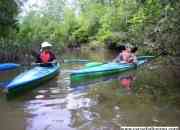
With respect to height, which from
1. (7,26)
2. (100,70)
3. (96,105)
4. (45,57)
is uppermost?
(7,26)

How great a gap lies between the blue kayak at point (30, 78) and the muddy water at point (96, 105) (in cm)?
20

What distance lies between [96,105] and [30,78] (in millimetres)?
2419

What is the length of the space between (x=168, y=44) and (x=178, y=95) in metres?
3.68

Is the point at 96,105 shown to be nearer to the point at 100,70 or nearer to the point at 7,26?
the point at 100,70

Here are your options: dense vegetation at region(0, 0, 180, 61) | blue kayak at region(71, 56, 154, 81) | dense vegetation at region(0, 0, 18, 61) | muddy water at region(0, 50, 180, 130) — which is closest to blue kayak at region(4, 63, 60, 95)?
muddy water at region(0, 50, 180, 130)

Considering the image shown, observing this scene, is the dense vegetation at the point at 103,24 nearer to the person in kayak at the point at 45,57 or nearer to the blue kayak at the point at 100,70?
the blue kayak at the point at 100,70

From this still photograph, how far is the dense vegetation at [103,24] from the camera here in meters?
10.3

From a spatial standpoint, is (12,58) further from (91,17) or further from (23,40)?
(91,17)

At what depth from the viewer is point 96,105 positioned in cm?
750

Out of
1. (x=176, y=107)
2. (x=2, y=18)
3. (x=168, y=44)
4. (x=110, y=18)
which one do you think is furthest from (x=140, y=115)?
(x=110, y=18)

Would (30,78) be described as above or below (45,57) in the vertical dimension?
below

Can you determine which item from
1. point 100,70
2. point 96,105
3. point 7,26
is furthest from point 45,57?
point 7,26

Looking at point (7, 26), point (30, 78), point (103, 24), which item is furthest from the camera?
point (103, 24)

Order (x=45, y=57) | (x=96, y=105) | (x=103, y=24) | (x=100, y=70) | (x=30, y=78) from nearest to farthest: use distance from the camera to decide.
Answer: (x=96, y=105)
(x=30, y=78)
(x=100, y=70)
(x=45, y=57)
(x=103, y=24)
